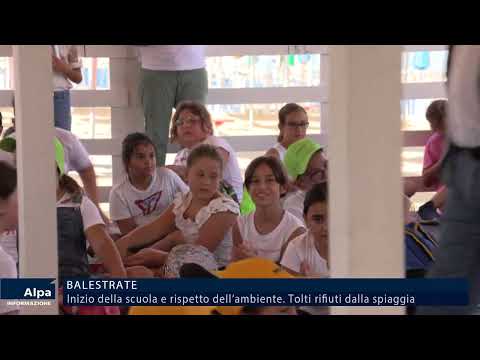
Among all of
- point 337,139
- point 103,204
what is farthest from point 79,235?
point 337,139

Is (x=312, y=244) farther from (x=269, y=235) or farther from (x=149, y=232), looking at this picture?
(x=149, y=232)

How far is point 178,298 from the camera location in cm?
254

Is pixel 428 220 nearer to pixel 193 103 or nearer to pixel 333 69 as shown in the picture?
pixel 333 69

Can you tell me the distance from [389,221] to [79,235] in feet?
3.43

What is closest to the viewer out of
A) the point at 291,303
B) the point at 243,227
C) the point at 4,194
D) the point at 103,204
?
the point at 291,303

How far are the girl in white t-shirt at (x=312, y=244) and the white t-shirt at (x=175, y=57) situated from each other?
0.80m

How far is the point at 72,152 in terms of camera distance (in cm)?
310

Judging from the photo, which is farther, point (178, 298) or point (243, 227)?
point (243, 227)

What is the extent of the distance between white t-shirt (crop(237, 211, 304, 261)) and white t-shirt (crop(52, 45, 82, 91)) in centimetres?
92

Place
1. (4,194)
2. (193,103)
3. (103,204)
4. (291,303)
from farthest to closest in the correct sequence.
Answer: (193,103)
(103,204)
(4,194)
(291,303)

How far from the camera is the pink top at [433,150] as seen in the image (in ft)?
8.98

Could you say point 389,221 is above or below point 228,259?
above

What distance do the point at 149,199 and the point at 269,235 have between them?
18.1 inches

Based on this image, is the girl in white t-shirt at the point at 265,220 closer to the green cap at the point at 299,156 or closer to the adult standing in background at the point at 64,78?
the green cap at the point at 299,156
